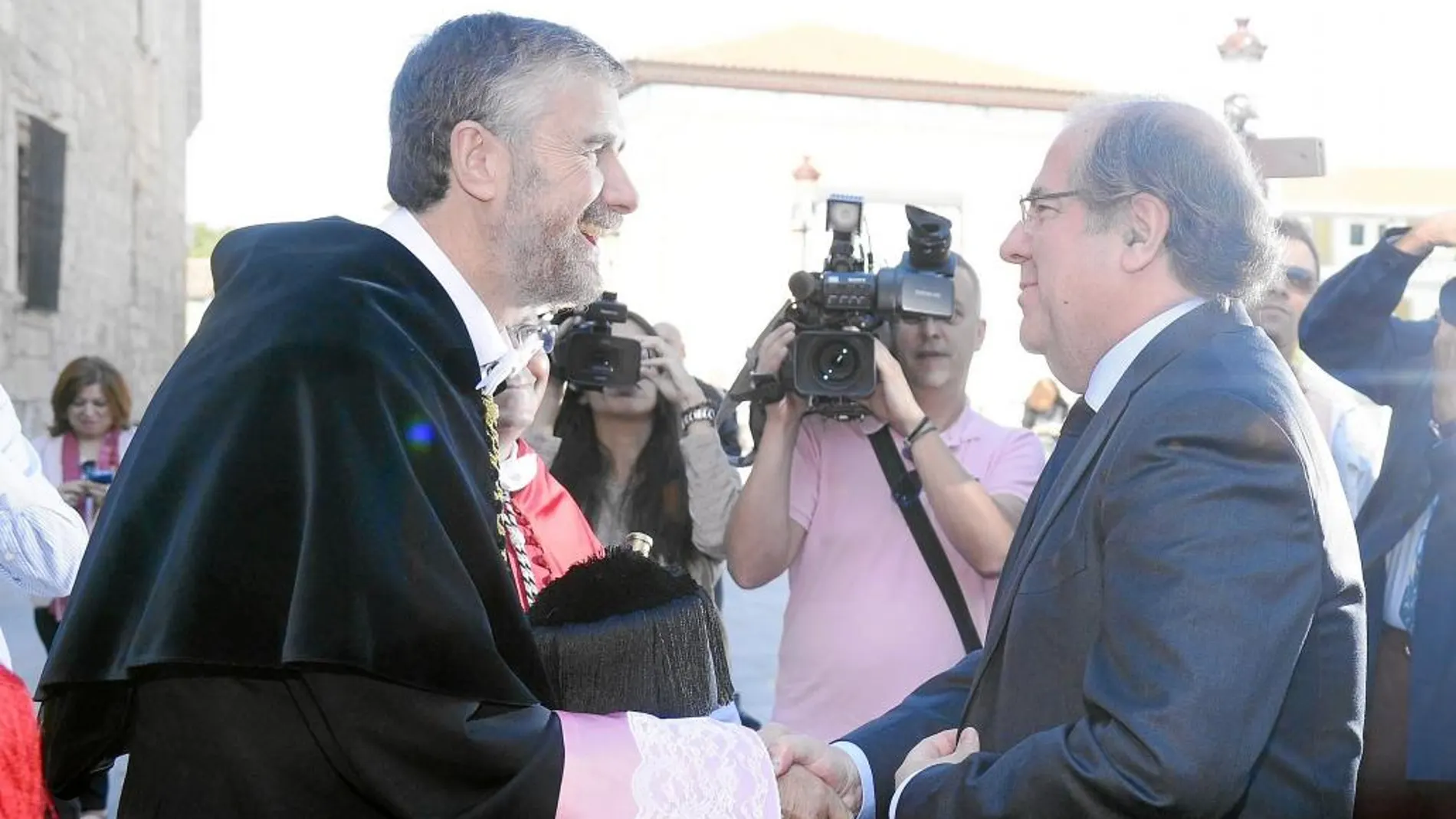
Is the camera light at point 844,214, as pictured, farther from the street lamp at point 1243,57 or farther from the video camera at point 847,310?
the street lamp at point 1243,57

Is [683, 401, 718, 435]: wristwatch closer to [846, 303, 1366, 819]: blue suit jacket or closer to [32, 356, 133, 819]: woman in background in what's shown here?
[846, 303, 1366, 819]: blue suit jacket

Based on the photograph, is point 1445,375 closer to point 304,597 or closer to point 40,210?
point 304,597

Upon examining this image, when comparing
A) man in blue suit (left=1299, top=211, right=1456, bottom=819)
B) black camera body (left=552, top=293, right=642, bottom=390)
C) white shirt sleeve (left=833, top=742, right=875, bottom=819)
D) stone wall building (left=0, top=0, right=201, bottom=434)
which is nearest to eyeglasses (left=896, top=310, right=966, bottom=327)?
black camera body (left=552, top=293, right=642, bottom=390)

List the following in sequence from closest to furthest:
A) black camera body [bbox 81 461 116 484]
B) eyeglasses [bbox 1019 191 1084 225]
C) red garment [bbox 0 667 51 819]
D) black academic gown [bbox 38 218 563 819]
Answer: black academic gown [bbox 38 218 563 819] < red garment [bbox 0 667 51 819] < eyeglasses [bbox 1019 191 1084 225] < black camera body [bbox 81 461 116 484]

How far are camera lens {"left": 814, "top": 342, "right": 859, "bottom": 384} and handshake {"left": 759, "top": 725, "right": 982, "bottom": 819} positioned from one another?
4.16ft

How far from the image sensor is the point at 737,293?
2344 centimetres

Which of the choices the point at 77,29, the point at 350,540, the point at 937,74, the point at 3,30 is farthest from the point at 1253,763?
the point at 937,74

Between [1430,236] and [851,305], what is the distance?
1.62 m

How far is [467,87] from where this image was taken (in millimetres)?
2041

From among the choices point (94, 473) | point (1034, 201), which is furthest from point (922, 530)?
point (94, 473)

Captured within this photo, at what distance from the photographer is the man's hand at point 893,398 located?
356 centimetres

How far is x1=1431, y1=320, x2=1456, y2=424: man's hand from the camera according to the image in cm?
392

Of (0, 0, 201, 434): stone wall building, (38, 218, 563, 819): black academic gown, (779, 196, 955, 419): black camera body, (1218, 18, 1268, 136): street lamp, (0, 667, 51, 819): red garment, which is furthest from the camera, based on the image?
(0, 0, 201, 434): stone wall building

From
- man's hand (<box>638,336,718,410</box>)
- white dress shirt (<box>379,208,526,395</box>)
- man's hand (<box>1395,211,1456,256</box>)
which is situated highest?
man's hand (<box>1395,211,1456,256</box>)
